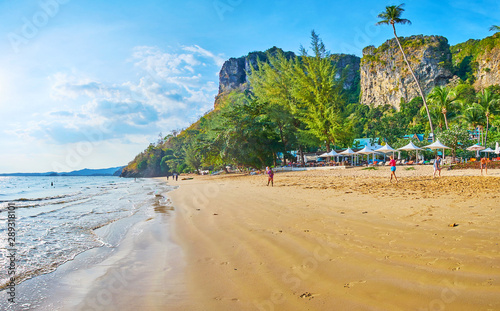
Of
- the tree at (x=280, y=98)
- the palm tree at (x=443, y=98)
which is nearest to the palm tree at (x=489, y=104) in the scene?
the palm tree at (x=443, y=98)

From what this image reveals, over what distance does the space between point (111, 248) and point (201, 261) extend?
254 centimetres

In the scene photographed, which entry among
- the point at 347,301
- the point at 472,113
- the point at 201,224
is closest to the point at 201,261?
the point at 347,301

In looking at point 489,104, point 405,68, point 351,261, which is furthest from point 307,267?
point 405,68

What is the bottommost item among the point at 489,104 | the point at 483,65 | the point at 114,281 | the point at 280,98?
the point at 114,281

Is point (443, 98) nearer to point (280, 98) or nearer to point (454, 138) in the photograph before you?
point (454, 138)

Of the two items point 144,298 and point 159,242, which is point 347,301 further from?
point 159,242

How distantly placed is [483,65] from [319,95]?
86107 mm

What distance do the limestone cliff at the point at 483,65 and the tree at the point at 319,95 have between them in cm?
7586

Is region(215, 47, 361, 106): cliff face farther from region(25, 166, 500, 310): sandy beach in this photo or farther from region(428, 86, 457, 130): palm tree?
region(25, 166, 500, 310): sandy beach

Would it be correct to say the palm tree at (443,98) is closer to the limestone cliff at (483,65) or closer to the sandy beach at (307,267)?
the sandy beach at (307,267)

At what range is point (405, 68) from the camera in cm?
9556

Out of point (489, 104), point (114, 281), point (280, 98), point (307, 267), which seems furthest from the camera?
point (489, 104)

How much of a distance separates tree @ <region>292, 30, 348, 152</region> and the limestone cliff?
75.9 m

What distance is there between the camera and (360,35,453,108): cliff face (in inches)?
3656
